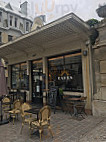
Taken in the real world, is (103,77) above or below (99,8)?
below

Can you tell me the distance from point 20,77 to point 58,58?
16.1 feet

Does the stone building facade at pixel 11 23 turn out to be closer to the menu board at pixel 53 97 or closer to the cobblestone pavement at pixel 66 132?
the menu board at pixel 53 97

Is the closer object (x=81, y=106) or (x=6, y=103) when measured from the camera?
(x=81, y=106)

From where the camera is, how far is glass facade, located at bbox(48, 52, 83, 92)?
7.40 metres

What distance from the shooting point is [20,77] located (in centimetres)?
1184

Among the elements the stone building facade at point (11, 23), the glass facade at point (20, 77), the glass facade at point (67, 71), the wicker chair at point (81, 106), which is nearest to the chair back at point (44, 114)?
the wicker chair at point (81, 106)

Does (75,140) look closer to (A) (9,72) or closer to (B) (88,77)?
(B) (88,77)

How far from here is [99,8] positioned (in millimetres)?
6375

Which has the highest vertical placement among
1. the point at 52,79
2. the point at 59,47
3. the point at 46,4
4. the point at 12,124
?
the point at 46,4

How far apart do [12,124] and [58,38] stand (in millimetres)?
5248

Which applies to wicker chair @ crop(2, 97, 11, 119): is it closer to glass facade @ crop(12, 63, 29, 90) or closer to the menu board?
the menu board

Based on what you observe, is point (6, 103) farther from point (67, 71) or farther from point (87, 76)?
point (87, 76)

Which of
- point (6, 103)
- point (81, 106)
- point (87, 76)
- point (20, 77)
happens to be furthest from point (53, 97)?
point (20, 77)

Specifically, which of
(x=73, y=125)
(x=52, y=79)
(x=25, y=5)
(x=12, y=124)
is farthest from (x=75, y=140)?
(x=25, y=5)
